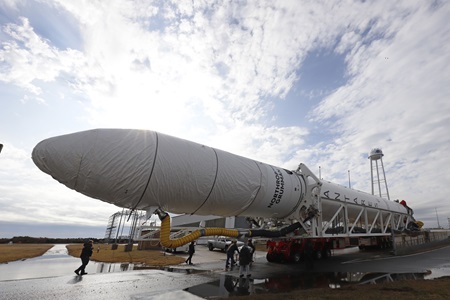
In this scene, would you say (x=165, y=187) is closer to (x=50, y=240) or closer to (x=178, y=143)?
(x=178, y=143)

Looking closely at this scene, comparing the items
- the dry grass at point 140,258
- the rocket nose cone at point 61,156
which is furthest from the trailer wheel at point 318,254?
the rocket nose cone at point 61,156

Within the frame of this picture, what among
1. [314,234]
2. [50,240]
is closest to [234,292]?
[314,234]

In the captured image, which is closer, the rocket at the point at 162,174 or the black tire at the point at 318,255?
the rocket at the point at 162,174

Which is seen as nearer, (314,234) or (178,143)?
(178,143)

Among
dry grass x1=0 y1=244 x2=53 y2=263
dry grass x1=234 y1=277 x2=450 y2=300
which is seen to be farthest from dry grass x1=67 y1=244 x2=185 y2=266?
dry grass x1=234 y1=277 x2=450 y2=300

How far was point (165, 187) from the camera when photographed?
255 inches

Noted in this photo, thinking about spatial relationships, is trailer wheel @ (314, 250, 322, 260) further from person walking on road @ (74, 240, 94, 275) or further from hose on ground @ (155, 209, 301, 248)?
person walking on road @ (74, 240, 94, 275)

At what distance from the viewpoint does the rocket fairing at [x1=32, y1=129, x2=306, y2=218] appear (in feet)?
19.1

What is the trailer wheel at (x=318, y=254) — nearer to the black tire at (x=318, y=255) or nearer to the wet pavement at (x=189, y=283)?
the black tire at (x=318, y=255)

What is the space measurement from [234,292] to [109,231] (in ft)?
81.3

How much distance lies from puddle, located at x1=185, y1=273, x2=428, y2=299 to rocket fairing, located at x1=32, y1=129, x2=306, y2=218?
7.20 ft

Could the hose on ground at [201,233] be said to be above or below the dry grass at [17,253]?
above

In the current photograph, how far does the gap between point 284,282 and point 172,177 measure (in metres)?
5.36

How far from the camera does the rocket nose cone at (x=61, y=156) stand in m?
5.74
